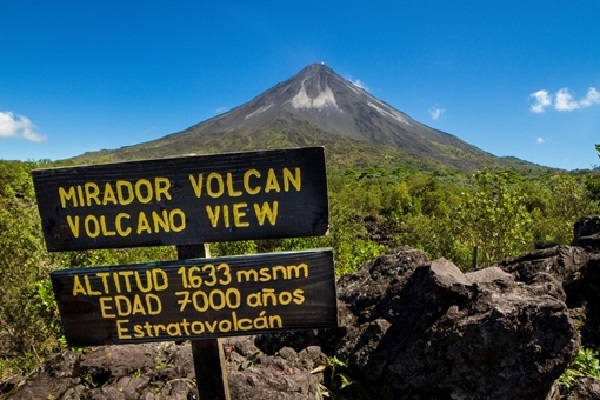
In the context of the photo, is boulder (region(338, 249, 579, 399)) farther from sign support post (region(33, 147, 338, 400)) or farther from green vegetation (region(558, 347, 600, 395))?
sign support post (region(33, 147, 338, 400))

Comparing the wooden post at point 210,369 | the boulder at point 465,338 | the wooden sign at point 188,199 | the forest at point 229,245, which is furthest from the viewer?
the forest at point 229,245

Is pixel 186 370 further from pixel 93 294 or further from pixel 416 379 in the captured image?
pixel 416 379

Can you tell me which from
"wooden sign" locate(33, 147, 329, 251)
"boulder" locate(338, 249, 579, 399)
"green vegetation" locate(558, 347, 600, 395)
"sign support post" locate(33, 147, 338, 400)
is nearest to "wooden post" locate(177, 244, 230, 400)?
"sign support post" locate(33, 147, 338, 400)

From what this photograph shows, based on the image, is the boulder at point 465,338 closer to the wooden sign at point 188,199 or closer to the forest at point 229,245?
the wooden sign at point 188,199

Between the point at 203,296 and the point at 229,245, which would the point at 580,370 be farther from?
the point at 229,245

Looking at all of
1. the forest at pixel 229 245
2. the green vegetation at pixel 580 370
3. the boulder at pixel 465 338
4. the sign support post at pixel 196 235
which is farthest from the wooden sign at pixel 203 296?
the forest at pixel 229 245

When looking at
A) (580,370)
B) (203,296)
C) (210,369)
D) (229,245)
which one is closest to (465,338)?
(580,370)
